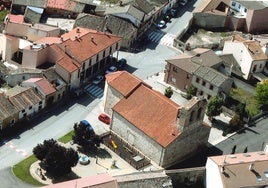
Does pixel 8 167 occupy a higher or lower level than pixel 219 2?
lower

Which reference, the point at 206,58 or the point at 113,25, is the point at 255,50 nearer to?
the point at 206,58

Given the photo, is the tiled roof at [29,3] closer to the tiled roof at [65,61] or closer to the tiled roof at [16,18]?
the tiled roof at [16,18]

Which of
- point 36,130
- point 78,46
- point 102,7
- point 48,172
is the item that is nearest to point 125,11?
point 102,7

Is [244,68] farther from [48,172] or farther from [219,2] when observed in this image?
[48,172]

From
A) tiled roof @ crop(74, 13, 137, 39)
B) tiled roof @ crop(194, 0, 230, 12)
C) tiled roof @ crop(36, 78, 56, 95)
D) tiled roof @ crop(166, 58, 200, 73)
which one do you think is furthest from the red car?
tiled roof @ crop(194, 0, 230, 12)

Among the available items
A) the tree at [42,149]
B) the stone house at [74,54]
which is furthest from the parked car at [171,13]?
the tree at [42,149]
